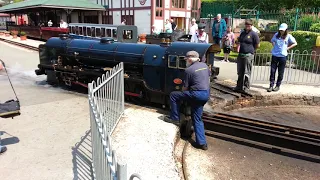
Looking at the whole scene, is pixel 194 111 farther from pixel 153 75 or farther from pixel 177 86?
pixel 153 75

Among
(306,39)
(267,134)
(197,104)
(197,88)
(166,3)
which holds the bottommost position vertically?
(267,134)

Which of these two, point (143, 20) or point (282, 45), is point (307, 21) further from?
point (143, 20)

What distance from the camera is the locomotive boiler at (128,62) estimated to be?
6664 millimetres

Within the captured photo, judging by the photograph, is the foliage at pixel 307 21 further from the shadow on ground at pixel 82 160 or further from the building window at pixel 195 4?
the building window at pixel 195 4

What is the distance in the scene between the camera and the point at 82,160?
463 centimetres

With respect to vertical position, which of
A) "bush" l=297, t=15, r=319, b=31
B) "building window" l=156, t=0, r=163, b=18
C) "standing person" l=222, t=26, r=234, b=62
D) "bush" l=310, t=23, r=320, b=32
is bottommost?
"standing person" l=222, t=26, r=234, b=62

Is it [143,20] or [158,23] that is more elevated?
[143,20]

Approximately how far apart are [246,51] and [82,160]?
18.1ft

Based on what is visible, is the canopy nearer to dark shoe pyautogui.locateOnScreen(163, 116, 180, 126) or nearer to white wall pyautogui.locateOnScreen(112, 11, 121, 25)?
white wall pyautogui.locateOnScreen(112, 11, 121, 25)

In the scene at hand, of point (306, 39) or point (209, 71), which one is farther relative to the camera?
point (306, 39)

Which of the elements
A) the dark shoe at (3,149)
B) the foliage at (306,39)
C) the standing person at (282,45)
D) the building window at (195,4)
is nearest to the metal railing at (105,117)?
the dark shoe at (3,149)

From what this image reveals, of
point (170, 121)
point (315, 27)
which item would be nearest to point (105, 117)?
point (170, 121)

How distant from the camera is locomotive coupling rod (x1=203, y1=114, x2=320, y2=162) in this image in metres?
5.44

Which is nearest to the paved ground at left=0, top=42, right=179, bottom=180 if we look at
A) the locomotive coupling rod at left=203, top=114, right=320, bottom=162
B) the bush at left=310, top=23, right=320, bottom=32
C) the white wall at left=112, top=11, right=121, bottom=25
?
the locomotive coupling rod at left=203, top=114, right=320, bottom=162
